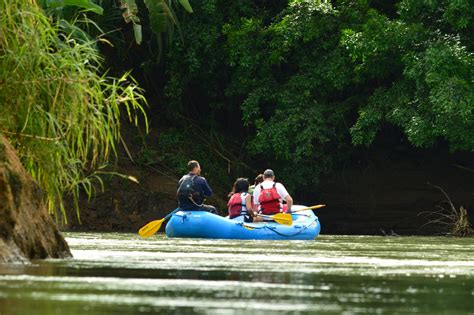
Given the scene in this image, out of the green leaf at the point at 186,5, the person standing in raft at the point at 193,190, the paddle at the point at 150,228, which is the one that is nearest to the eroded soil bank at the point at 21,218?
the person standing in raft at the point at 193,190

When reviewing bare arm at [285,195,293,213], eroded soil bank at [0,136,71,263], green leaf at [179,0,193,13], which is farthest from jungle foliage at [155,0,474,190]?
eroded soil bank at [0,136,71,263]

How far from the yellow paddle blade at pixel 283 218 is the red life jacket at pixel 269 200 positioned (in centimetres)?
29

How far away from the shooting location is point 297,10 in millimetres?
32312

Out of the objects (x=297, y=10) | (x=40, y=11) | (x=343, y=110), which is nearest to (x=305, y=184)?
(x=343, y=110)

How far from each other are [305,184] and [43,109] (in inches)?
816

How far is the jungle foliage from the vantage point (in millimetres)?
28750

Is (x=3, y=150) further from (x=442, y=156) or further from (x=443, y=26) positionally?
(x=442, y=156)

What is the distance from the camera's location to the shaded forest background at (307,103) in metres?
29.5

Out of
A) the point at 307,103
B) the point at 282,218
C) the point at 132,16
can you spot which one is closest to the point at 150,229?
the point at 282,218

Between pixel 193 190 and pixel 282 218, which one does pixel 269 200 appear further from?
pixel 193 190

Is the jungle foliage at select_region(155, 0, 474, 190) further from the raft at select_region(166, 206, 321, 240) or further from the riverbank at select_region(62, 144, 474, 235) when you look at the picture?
the raft at select_region(166, 206, 321, 240)

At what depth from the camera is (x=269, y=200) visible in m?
25.7

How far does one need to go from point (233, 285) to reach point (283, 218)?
50.5ft

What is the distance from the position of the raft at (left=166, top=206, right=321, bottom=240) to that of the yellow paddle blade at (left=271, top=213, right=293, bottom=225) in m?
0.10
